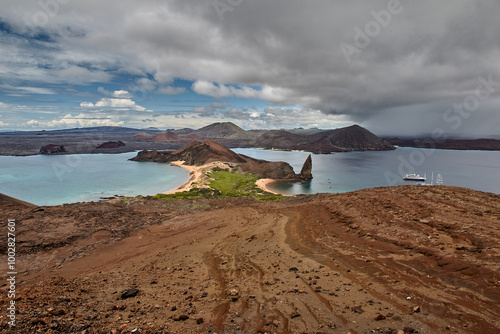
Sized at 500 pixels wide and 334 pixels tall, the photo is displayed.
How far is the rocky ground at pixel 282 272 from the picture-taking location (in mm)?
5449

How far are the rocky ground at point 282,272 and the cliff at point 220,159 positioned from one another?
2152 inches

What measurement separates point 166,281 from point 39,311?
3.61 metres

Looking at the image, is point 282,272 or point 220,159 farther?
point 220,159

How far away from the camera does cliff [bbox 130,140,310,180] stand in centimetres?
7175

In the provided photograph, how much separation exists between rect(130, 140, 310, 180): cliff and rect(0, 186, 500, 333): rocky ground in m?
54.7

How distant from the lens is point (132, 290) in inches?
285

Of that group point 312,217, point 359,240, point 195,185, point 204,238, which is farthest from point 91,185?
point 359,240

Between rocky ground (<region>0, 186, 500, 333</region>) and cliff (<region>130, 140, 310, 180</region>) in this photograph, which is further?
cliff (<region>130, 140, 310, 180</region>)

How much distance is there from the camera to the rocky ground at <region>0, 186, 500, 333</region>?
5449 millimetres

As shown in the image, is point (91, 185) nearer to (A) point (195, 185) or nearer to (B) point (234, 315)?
(A) point (195, 185)

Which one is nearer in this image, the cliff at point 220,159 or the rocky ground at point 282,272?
the rocky ground at point 282,272

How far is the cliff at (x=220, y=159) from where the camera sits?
235ft

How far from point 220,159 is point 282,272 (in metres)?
76.3

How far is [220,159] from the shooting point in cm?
8381
